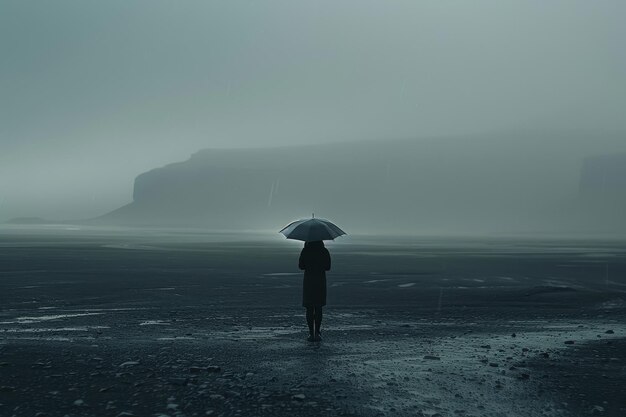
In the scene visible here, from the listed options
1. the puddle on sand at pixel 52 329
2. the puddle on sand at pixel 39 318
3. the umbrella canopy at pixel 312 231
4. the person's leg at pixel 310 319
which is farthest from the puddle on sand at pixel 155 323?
the umbrella canopy at pixel 312 231

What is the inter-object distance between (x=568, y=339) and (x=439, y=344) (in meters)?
3.08

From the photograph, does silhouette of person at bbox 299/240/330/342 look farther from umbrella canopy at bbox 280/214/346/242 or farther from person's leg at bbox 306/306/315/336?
umbrella canopy at bbox 280/214/346/242

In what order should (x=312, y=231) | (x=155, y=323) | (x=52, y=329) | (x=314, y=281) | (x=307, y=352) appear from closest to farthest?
(x=307, y=352) → (x=312, y=231) → (x=314, y=281) → (x=52, y=329) → (x=155, y=323)

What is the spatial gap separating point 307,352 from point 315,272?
6.09ft

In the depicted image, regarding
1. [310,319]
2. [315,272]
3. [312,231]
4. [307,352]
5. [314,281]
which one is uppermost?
[312,231]

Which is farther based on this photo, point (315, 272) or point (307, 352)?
point (315, 272)

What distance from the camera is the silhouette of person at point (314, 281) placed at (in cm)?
1380

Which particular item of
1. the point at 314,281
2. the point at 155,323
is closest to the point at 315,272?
the point at 314,281

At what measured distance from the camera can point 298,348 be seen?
13047mm

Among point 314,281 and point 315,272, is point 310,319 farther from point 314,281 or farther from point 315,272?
point 315,272

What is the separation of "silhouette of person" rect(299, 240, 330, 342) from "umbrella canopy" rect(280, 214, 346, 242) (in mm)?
290

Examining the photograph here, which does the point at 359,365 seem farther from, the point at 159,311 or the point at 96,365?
the point at 159,311

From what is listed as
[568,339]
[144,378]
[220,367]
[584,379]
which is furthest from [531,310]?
[144,378]

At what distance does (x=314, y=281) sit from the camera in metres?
13.8
